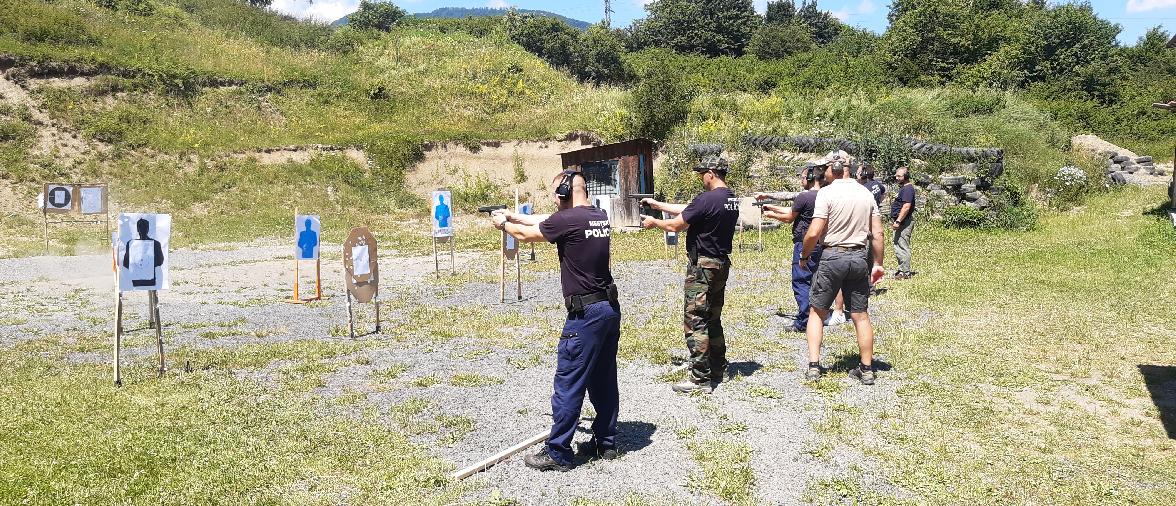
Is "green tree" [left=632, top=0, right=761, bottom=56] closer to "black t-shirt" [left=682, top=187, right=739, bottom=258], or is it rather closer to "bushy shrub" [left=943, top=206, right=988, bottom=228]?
"bushy shrub" [left=943, top=206, right=988, bottom=228]

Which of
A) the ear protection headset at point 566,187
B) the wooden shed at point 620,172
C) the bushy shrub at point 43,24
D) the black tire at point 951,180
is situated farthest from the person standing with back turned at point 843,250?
the bushy shrub at point 43,24

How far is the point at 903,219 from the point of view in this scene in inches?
504

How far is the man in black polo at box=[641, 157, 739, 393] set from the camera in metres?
6.74

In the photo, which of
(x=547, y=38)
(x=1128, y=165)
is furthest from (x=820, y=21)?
(x=1128, y=165)

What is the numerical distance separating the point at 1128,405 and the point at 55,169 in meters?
29.0

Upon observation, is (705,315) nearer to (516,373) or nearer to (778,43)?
(516,373)

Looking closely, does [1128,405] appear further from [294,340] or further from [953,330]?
[294,340]

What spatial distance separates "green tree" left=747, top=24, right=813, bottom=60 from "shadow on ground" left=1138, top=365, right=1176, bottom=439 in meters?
54.9

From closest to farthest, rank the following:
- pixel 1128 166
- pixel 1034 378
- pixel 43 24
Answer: pixel 1034 378
pixel 1128 166
pixel 43 24

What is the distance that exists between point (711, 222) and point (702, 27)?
5922 centimetres

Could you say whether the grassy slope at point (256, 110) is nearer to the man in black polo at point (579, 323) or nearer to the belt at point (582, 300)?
the man in black polo at point (579, 323)

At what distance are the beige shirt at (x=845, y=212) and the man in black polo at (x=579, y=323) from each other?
8.34 feet

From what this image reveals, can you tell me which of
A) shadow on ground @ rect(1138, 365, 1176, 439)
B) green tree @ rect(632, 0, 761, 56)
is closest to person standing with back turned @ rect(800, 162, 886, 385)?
shadow on ground @ rect(1138, 365, 1176, 439)

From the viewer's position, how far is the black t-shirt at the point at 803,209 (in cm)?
890
